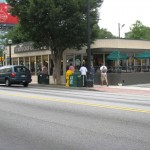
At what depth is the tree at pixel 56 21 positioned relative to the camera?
27.4m

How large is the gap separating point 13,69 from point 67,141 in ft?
72.7

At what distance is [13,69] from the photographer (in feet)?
96.8

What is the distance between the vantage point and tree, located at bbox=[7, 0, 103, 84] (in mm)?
27438

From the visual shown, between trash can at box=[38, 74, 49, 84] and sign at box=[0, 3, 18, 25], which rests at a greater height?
sign at box=[0, 3, 18, 25]

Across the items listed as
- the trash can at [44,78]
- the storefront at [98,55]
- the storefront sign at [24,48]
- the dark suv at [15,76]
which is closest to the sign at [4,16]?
the storefront sign at [24,48]

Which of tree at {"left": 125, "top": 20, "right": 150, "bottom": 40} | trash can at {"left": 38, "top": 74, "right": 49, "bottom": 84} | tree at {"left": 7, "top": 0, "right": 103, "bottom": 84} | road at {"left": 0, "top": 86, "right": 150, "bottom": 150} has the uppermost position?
tree at {"left": 125, "top": 20, "right": 150, "bottom": 40}

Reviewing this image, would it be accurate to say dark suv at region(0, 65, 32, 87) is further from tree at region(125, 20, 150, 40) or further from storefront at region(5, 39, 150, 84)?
tree at region(125, 20, 150, 40)

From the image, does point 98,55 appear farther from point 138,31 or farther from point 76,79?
point 138,31

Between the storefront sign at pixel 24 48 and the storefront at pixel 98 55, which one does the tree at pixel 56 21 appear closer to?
the storefront at pixel 98 55

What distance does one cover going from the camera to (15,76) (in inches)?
1148

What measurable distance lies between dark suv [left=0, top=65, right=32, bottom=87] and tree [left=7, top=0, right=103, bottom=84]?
2606 millimetres

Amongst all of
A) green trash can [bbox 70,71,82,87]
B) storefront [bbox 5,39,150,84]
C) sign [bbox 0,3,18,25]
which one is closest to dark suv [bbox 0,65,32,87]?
green trash can [bbox 70,71,82,87]

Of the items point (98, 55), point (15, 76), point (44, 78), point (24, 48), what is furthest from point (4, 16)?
point (15, 76)

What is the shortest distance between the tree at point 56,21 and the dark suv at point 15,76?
2.61 meters
